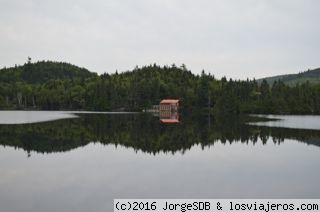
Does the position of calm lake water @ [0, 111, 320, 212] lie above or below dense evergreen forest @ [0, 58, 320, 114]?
below

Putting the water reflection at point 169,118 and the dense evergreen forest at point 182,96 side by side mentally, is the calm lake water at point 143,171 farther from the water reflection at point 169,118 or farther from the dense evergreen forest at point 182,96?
the dense evergreen forest at point 182,96

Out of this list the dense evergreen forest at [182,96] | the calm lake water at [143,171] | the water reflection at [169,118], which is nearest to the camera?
the calm lake water at [143,171]

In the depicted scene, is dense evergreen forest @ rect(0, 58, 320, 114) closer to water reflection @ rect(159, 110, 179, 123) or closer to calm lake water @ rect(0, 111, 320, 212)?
water reflection @ rect(159, 110, 179, 123)

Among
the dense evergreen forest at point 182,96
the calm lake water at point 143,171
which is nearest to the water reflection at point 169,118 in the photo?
the dense evergreen forest at point 182,96

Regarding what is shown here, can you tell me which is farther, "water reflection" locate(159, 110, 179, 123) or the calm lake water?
"water reflection" locate(159, 110, 179, 123)

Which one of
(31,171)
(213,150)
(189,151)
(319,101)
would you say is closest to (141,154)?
(189,151)

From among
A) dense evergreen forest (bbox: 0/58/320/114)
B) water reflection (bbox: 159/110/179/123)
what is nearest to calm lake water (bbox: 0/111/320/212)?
water reflection (bbox: 159/110/179/123)

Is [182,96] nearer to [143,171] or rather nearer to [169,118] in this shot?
[169,118]

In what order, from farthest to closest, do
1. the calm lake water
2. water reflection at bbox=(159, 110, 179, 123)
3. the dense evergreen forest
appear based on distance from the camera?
1. the dense evergreen forest
2. water reflection at bbox=(159, 110, 179, 123)
3. the calm lake water

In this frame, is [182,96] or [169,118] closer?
[169,118]

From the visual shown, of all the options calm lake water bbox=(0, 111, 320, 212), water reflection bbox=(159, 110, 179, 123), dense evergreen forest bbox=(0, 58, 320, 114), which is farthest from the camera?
dense evergreen forest bbox=(0, 58, 320, 114)

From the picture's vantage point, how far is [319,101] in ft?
449

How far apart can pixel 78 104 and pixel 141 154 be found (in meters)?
156

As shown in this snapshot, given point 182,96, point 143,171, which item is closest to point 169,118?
point 143,171
